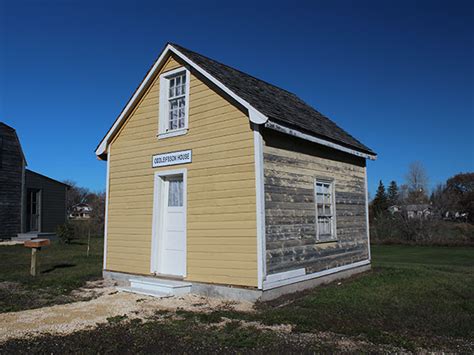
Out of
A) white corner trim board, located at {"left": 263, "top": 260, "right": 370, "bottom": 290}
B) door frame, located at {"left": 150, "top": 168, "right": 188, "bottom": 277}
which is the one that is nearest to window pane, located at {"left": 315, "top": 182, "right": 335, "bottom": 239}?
white corner trim board, located at {"left": 263, "top": 260, "right": 370, "bottom": 290}

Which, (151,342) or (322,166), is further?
(322,166)

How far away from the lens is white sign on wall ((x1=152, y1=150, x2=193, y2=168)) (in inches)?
398

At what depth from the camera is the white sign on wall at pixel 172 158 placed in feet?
33.1

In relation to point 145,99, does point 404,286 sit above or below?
below

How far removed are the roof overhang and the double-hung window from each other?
1150 mm

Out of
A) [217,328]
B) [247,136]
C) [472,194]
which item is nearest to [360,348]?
[217,328]

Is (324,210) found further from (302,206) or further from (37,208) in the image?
(37,208)

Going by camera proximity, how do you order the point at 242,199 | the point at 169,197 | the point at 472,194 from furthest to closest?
the point at 472,194 → the point at 169,197 → the point at 242,199

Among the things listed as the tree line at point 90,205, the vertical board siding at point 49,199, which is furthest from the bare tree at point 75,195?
the vertical board siding at point 49,199

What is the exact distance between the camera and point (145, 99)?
37.7ft

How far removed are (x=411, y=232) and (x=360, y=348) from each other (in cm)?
2809

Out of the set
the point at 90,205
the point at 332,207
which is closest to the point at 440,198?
the point at 332,207

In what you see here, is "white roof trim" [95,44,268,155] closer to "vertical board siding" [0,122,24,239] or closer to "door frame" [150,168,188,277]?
"door frame" [150,168,188,277]

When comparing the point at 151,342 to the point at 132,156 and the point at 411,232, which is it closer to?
the point at 132,156
